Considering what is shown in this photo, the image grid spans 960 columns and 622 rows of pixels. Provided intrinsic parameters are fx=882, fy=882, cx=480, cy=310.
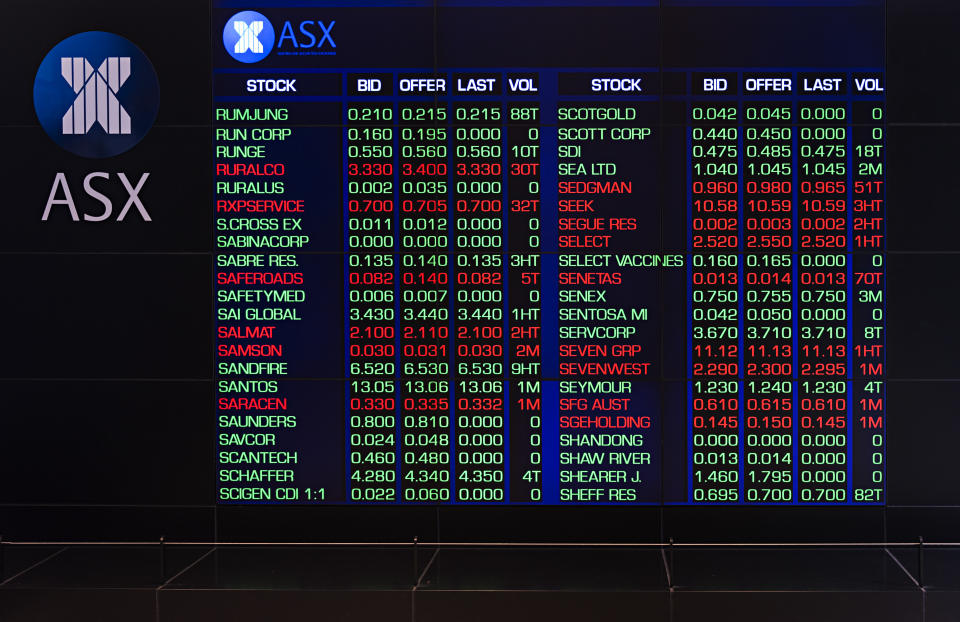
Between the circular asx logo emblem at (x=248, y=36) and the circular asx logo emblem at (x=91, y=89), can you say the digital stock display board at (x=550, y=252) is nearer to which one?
the circular asx logo emblem at (x=248, y=36)

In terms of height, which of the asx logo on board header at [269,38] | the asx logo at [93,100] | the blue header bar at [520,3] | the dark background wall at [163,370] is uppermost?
the blue header bar at [520,3]

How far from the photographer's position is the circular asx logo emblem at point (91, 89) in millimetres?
4770

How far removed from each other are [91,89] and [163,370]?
157 cm

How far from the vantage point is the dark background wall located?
4734mm

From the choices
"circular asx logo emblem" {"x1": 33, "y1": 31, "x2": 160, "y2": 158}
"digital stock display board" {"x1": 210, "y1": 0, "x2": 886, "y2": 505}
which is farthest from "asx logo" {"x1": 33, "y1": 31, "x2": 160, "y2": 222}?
"digital stock display board" {"x1": 210, "y1": 0, "x2": 886, "y2": 505}

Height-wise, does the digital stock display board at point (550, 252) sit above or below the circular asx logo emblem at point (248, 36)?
below

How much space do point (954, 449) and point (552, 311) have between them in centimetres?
228

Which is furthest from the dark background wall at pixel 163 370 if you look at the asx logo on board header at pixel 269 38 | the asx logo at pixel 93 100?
the asx logo on board header at pixel 269 38

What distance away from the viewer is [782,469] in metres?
4.75

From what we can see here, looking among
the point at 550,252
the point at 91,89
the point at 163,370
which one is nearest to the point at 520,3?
the point at 550,252

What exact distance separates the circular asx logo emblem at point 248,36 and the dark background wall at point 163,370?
0.14 metres

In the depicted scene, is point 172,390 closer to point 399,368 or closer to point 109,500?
point 109,500

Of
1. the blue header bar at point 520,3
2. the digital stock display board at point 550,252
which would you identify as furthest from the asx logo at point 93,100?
the blue header bar at point 520,3

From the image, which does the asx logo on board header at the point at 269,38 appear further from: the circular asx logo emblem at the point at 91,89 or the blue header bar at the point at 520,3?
the circular asx logo emblem at the point at 91,89
